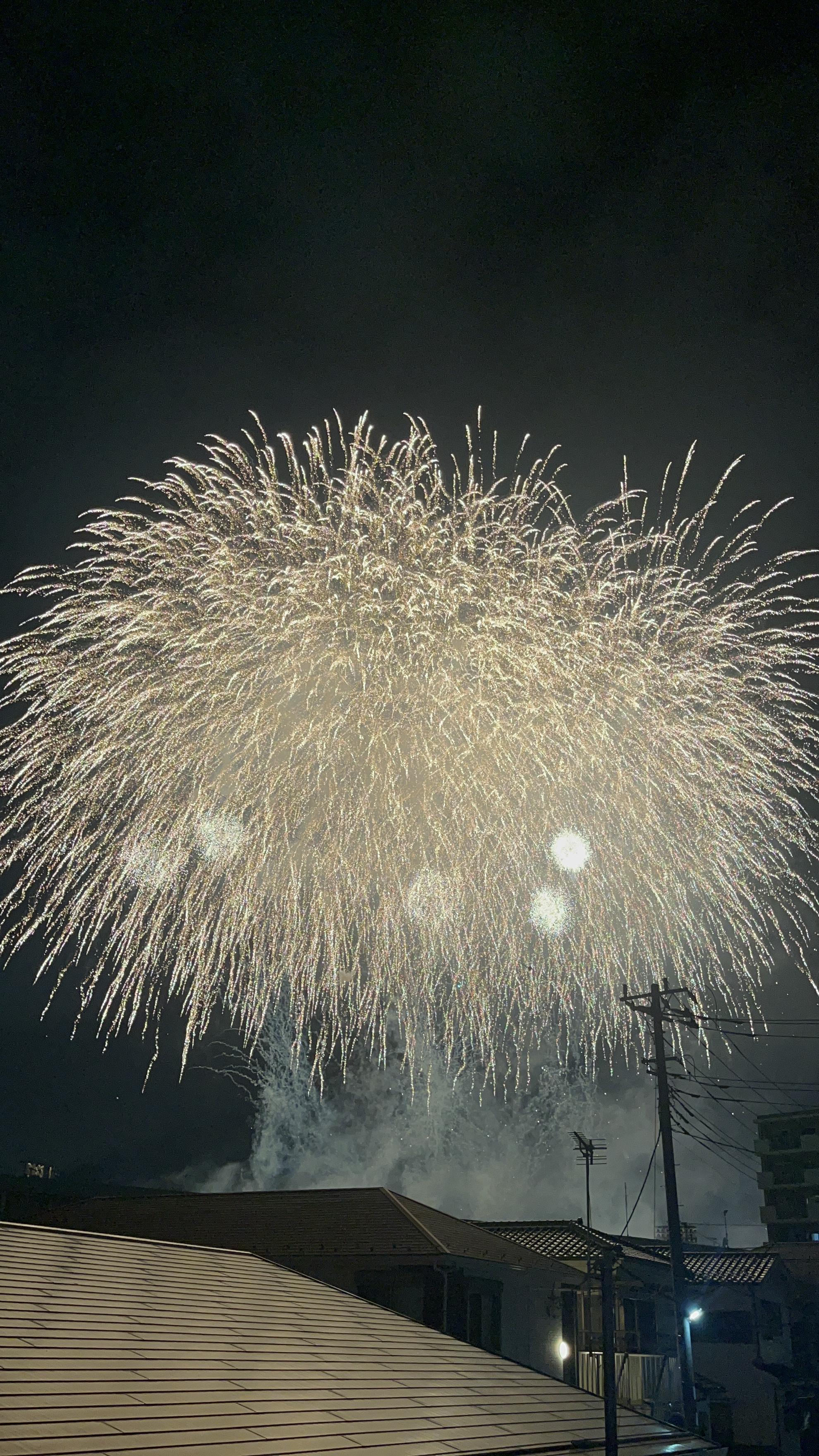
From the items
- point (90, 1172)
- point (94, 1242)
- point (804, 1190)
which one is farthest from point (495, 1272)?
point (804, 1190)

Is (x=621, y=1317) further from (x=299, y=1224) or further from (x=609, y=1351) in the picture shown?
A: (x=609, y=1351)

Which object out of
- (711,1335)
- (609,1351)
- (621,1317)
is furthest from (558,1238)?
(609,1351)

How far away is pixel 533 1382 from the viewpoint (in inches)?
744

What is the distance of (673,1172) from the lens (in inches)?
1191

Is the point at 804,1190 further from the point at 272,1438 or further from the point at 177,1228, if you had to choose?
the point at 272,1438

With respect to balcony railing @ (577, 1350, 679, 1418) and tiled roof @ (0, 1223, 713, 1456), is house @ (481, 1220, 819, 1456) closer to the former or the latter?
balcony railing @ (577, 1350, 679, 1418)

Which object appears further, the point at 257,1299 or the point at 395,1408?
the point at 257,1299

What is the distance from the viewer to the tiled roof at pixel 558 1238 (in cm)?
3731

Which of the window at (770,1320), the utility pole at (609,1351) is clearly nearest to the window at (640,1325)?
the window at (770,1320)

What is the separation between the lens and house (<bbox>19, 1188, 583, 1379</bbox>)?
27172mm

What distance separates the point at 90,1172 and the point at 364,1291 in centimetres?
5563

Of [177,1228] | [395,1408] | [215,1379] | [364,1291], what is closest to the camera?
[215,1379]

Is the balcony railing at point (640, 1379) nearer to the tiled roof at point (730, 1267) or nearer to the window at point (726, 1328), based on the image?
the window at point (726, 1328)

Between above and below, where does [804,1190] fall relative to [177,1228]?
above
